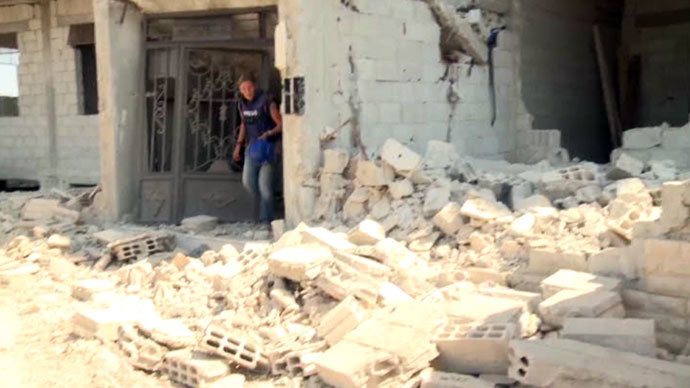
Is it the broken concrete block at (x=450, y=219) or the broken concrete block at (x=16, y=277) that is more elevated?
the broken concrete block at (x=450, y=219)

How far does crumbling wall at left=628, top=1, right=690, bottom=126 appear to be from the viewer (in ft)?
42.7

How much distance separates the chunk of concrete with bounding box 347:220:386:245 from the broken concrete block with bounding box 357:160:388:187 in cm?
81

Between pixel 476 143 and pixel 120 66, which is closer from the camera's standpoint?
pixel 120 66

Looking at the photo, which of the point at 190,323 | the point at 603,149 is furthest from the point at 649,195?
the point at 603,149

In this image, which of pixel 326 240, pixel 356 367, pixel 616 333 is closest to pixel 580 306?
pixel 616 333

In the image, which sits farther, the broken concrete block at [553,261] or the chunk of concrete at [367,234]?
the chunk of concrete at [367,234]

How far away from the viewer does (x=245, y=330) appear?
5.78 meters

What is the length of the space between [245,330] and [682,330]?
2.95 m

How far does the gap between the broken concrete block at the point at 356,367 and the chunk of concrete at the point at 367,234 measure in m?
1.74

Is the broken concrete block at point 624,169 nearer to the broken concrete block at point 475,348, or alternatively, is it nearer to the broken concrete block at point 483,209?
the broken concrete block at point 483,209

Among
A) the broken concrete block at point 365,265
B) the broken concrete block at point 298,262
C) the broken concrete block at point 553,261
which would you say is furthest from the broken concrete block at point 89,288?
the broken concrete block at point 553,261

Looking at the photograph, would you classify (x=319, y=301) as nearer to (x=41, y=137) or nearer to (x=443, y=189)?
(x=443, y=189)

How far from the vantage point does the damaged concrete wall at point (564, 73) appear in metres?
11.0

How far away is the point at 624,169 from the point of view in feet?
24.5
